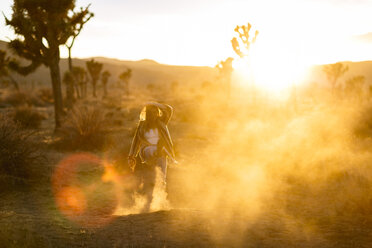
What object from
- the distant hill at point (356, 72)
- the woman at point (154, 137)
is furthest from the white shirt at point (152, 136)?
the distant hill at point (356, 72)

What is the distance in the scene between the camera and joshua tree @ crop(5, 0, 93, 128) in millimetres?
14352

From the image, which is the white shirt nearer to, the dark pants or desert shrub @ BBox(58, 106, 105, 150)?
the dark pants

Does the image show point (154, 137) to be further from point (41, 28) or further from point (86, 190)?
point (41, 28)

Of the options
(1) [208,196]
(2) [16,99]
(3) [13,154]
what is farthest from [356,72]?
(3) [13,154]

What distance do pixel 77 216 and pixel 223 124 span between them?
16.7 m

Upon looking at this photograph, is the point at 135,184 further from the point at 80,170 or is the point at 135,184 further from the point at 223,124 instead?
the point at 223,124

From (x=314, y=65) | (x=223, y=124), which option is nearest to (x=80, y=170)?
(x=223, y=124)

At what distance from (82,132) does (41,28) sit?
609 centimetres

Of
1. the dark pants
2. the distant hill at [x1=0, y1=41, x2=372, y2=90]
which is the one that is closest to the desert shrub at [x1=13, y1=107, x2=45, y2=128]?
the dark pants

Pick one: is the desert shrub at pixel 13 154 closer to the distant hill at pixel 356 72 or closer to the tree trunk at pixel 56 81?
the tree trunk at pixel 56 81

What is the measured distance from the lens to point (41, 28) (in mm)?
14828

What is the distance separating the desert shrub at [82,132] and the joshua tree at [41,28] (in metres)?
4.29

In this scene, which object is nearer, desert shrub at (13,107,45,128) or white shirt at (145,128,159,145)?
white shirt at (145,128,159,145)

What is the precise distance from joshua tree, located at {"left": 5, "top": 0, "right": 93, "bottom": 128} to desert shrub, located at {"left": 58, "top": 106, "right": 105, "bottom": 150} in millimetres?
4291
